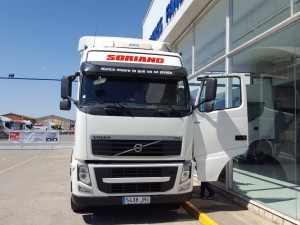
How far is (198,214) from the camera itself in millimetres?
6336

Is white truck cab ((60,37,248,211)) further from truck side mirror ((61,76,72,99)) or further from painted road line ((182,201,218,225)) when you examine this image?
painted road line ((182,201,218,225))

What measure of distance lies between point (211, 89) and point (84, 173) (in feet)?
9.00

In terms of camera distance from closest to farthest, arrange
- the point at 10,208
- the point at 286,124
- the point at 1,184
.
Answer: the point at 286,124 < the point at 10,208 < the point at 1,184

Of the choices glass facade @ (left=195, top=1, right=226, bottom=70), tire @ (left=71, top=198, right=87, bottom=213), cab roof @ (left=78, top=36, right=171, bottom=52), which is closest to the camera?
tire @ (left=71, top=198, right=87, bottom=213)

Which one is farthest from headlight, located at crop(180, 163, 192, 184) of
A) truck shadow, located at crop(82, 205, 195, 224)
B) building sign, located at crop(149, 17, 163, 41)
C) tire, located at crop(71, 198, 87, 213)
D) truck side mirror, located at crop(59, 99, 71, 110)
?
building sign, located at crop(149, 17, 163, 41)

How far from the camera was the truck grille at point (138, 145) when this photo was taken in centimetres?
568

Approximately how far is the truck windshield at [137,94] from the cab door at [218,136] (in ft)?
2.09

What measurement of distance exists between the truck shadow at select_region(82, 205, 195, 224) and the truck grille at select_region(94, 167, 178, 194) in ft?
2.30

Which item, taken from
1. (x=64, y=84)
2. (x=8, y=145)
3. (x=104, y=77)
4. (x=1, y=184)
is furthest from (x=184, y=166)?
(x=8, y=145)

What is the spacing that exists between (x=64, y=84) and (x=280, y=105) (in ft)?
14.0

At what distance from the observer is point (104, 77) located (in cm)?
611

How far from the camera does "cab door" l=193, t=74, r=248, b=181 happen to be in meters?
6.64

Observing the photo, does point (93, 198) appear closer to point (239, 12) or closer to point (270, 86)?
point (270, 86)

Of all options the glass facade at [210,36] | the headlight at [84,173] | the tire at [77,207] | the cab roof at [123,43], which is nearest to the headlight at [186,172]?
the headlight at [84,173]
